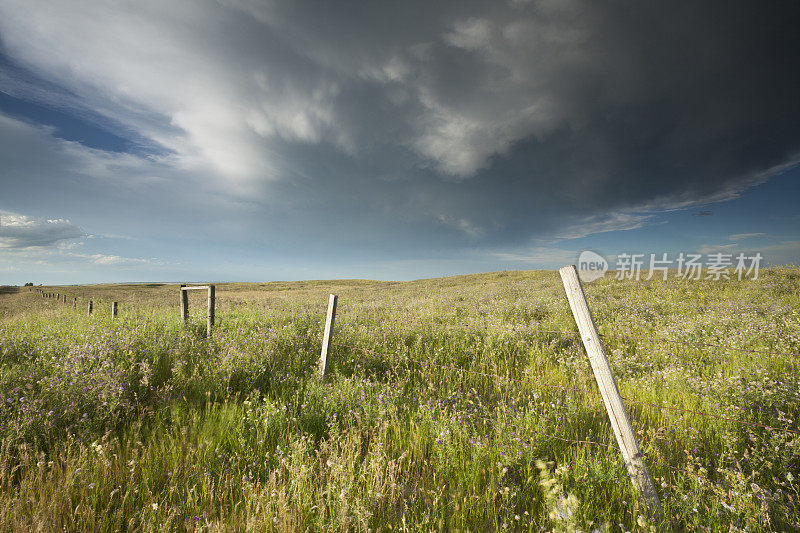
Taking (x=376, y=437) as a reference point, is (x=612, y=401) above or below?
above

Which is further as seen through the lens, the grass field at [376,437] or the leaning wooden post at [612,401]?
the leaning wooden post at [612,401]

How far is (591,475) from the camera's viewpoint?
3.00 metres

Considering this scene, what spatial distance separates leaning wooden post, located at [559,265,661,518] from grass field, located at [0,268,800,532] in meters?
0.16

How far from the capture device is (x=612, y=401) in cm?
286

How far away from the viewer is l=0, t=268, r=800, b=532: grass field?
8.20 ft

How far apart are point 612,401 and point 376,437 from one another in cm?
239

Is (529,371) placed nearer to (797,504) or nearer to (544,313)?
(797,504)

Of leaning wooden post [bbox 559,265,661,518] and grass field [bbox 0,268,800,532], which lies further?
leaning wooden post [bbox 559,265,661,518]

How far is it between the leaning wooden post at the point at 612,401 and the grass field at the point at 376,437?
0.54 ft

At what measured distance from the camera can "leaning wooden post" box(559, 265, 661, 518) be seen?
269 cm

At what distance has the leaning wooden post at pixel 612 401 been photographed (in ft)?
8.82

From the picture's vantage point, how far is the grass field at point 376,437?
2.50m

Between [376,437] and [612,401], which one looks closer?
[612,401]

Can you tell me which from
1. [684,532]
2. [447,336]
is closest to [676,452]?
[684,532]
